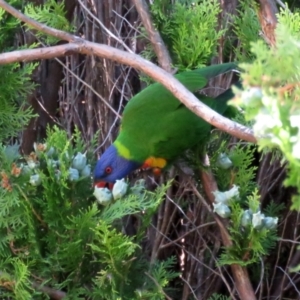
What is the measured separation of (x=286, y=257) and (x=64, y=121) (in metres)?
0.80

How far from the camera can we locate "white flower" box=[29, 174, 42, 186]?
100 cm

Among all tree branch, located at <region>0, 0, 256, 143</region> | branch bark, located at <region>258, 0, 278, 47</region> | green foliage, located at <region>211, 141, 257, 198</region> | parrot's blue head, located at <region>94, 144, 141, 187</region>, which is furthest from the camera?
parrot's blue head, located at <region>94, 144, 141, 187</region>

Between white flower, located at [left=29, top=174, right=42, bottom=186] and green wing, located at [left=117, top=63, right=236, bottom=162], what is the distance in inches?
13.9

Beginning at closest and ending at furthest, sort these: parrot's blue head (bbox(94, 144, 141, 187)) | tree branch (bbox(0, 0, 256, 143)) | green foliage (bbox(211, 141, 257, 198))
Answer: tree branch (bbox(0, 0, 256, 143)) < green foliage (bbox(211, 141, 257, 198)) < parrot's blue head (bbox(94, 144, 141, 187))

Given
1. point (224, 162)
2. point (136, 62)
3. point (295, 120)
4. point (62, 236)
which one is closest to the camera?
point (295, 120)

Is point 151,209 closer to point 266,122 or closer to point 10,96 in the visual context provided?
point 10,96

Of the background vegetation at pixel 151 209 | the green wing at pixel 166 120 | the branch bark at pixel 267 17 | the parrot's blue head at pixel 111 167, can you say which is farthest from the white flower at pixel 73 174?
the branch bark at pixel 267 17

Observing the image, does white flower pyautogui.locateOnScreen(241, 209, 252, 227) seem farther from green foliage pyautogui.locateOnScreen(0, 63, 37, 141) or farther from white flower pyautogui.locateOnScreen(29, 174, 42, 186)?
green foliage pyautogui.locateOnScreen(0, 63, 37, 141)

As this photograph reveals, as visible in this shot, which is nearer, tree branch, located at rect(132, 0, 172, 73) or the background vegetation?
the background vegetation

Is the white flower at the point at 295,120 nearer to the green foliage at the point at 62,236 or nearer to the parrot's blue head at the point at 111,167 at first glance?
the green foliage at the point at 62,236

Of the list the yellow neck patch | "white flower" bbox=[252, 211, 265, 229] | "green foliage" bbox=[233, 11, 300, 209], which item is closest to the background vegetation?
"white flower" bbox=[252, 211, 265, 229]

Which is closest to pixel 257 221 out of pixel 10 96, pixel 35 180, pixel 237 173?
pixel 237 173

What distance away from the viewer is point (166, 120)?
1249 mm

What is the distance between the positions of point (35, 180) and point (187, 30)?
0.46 m
